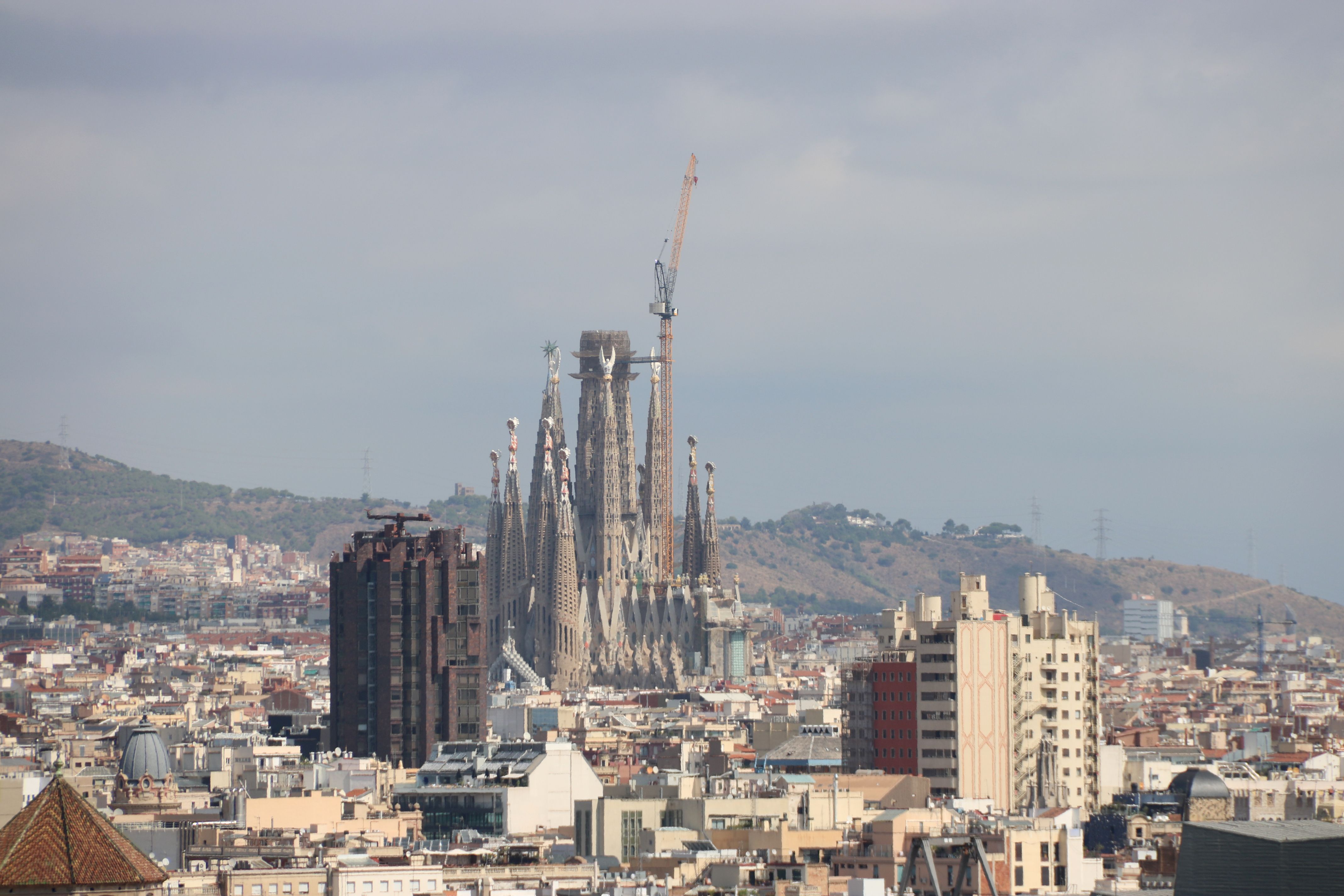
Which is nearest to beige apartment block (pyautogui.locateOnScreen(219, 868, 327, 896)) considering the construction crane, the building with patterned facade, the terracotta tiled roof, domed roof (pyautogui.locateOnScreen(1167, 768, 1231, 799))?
the terracotta tiled roof

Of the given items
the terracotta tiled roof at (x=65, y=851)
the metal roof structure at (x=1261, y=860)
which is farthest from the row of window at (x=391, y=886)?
the terracotta tiled roof at (x=65, y=851)

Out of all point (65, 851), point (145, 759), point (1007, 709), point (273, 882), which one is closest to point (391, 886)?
point (273, 882)

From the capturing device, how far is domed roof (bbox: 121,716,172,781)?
122 m

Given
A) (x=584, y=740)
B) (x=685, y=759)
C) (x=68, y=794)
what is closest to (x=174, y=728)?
(x=584, y=740)

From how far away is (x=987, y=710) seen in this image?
367ft

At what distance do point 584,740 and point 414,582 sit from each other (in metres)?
17.7

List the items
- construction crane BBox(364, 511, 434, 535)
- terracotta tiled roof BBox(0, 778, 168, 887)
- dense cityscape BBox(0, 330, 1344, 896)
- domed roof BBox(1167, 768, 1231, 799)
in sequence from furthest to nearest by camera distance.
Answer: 1. construction crane BBox(364, 511, 434, 535)
2. domed roof BBox(1167, 768, 1231, 799)
3. dense cityscape BBox(0, 330, 1344, 896)
4. terracotta tiled roof BBox(0, 778, 168, 887)

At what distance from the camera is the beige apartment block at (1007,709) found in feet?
364

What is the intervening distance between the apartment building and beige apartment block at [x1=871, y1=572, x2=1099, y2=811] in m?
0.04

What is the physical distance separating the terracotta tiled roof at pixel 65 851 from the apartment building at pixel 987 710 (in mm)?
68583

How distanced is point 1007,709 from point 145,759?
34.3 m

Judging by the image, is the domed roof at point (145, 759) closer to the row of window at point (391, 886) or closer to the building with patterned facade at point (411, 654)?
the building with patterned facade at point (411, 654)

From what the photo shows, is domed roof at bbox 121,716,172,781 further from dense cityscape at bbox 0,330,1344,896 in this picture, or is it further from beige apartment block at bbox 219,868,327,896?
beige apartment block at bbox 219,868,327,896

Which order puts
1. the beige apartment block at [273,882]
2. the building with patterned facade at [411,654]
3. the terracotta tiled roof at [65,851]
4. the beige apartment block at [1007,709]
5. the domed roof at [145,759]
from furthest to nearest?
the building with patterned facade at [411,654], the domed roof at [145,759], the beige apartment block at [1007,709], the beige apartment block at [273,882], the terracotta tiled roof at [65,851]
